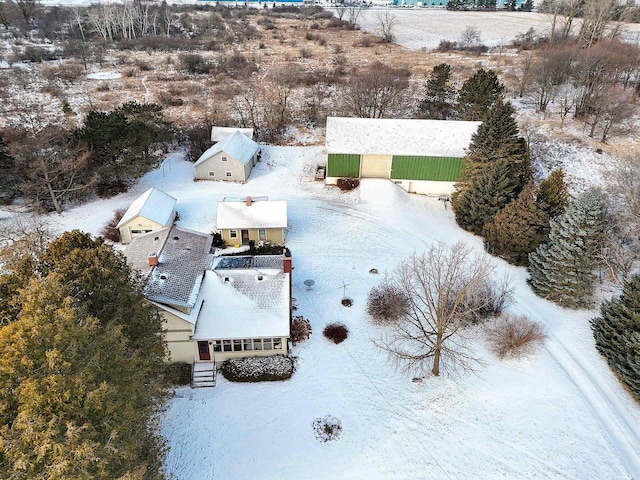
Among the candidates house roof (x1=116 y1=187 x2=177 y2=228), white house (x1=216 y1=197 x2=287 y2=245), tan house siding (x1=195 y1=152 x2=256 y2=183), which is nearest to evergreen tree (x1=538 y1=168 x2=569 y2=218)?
white house (x1=216 y1=197 x2=287 y2=245)

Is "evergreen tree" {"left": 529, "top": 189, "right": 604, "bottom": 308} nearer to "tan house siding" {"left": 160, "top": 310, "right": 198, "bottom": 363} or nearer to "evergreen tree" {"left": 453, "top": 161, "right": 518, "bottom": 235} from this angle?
"evergreen tree" {"left": 453, "top": 161, "right": 518, "bottom": 235}

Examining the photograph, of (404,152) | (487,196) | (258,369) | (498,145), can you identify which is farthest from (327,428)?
(404,152)

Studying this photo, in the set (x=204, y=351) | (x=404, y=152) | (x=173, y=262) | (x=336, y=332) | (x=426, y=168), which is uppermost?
(x=404, y=152)

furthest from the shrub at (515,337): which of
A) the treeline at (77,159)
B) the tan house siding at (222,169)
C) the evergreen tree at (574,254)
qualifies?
the treeline at (77,159)

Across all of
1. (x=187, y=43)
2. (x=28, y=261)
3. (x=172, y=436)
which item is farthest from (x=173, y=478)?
(x=187, y=43)

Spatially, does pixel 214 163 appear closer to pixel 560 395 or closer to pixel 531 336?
pixel 531 336

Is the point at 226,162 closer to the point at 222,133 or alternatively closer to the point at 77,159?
the point at 222,133
